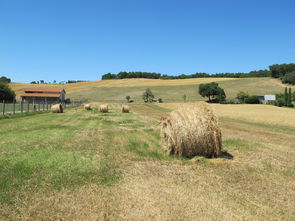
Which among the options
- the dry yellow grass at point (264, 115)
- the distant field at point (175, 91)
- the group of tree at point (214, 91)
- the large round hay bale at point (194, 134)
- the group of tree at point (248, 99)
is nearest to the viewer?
the large round hay bale at point (194, 134)

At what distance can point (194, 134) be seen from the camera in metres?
9.04

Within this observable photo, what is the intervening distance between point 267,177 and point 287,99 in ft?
209

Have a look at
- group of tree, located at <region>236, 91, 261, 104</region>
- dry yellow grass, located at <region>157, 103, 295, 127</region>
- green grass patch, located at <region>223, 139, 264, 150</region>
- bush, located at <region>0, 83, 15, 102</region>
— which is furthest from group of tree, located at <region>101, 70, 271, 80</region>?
green grass patch, located at <region>223, 139, 264, 150</region>

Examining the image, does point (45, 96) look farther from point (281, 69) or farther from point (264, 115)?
point (281, 69)

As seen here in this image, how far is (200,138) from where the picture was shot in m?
9.06

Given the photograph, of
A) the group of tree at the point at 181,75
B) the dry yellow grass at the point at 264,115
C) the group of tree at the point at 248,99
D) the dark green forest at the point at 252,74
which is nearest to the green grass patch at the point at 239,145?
the dry yellow grass at the point at 264,115

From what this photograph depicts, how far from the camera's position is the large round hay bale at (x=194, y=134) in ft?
29.7

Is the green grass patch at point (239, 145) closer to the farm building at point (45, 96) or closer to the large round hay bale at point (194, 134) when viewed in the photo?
the large round hay bale at point (194, 134)

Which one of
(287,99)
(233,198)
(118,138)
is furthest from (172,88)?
(233,198)

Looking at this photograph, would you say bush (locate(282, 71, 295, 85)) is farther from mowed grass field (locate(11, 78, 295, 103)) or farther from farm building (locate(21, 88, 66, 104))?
farm building (locate(21, 88, 66, 104))

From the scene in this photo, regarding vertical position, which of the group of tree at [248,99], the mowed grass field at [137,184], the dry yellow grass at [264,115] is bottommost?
the mowed grass field at [137,184]

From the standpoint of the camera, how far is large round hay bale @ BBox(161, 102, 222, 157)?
9.06 metres

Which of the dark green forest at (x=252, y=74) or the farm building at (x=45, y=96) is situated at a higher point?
the dark green forest at (x=252, y=74)

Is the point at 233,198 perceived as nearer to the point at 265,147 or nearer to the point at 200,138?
the point at 200,138
